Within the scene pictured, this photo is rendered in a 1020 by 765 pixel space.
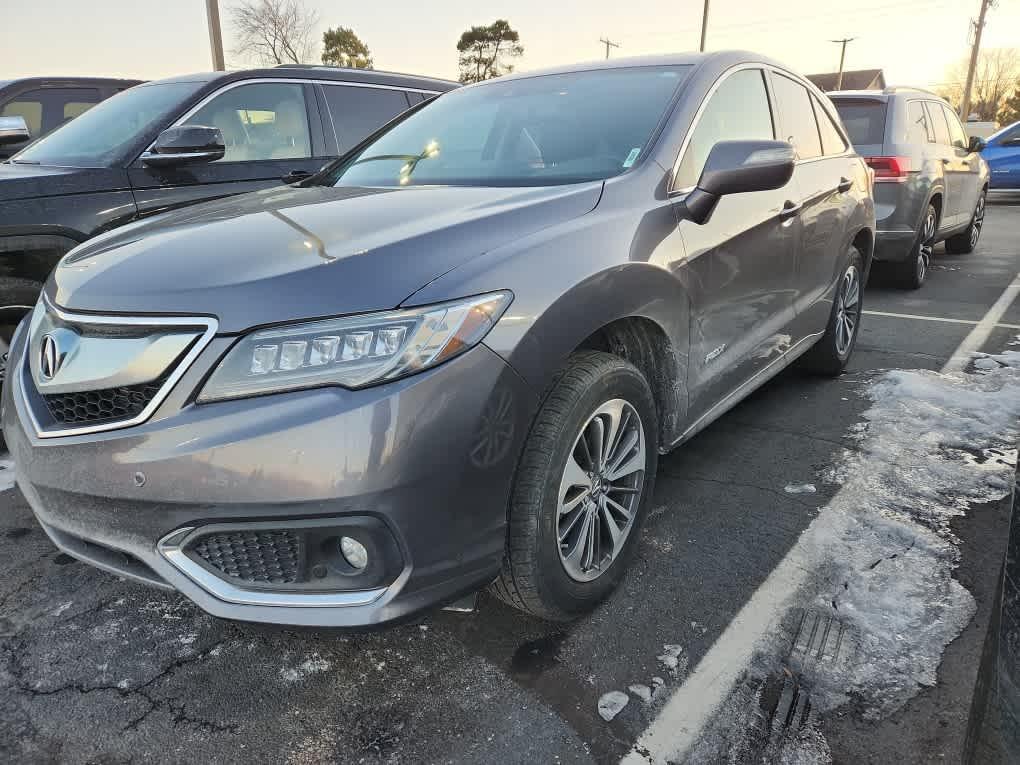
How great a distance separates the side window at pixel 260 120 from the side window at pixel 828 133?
9.84 ft

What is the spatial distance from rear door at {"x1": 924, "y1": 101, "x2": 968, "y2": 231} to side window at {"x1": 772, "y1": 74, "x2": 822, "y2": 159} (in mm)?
3991

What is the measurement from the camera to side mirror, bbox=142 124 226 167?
142 inches

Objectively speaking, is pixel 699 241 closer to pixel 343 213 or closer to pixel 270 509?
pixel 343 213

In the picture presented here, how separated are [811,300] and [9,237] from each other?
371cm

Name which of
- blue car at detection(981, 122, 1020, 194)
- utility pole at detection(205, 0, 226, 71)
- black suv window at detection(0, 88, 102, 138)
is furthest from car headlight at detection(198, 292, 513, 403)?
blue car at detection(981, 122, 1020, 194)

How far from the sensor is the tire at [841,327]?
402 centimetres

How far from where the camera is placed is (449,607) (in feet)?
5.72

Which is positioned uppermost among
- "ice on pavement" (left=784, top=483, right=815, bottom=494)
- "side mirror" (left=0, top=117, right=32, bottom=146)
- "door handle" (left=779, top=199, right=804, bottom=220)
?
"side mirror" (left=0, top=117, right=32, bottom=146)

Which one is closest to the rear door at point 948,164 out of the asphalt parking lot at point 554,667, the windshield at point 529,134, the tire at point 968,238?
the tire at point 968,238

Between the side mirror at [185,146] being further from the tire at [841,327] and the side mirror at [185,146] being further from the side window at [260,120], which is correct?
the tire at [841,327]

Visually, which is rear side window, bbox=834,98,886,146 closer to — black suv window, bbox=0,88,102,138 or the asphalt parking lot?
the asphalt parking lot

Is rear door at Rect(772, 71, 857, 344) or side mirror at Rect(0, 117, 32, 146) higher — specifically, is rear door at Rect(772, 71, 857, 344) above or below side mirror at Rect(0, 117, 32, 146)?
below

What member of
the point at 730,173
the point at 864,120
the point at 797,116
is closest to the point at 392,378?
the point at 730,173

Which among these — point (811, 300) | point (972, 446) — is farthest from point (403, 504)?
point (972, 446)
